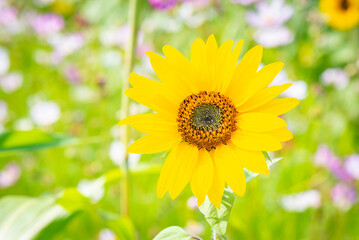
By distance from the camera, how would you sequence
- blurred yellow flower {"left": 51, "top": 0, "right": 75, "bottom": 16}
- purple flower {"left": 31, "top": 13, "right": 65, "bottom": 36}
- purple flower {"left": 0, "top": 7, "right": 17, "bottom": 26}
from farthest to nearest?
blurred yellow flower {"left": 51, "top": 0, "right": 75, "bottom": 16}, purple flower {"left": 0, "top": 7, "right": 17, "bottom": 26}, purple flower {"left": 31, "top": 13, "right": 65, "bottom": 36}

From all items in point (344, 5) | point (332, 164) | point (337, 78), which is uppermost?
point (344, 5)

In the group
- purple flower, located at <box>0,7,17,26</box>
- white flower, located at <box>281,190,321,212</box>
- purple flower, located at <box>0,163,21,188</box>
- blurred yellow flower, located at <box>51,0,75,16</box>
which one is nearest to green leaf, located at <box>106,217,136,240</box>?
white flower, located at <box>281,190,321,212</box>

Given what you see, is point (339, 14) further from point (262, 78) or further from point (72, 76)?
point (262, 78)

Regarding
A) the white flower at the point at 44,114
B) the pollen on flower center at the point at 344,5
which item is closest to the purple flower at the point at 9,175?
the white flower at the point at 44,114

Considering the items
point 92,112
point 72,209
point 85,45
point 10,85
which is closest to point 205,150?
point 72,209

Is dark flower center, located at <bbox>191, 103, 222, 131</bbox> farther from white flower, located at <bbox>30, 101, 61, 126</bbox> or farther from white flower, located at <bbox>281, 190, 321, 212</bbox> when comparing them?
white flower, located at <bbox>30, 101, 61, 126</bbox>

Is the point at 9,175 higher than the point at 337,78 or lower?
lower

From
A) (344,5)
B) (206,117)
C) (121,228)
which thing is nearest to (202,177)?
(206,117)
